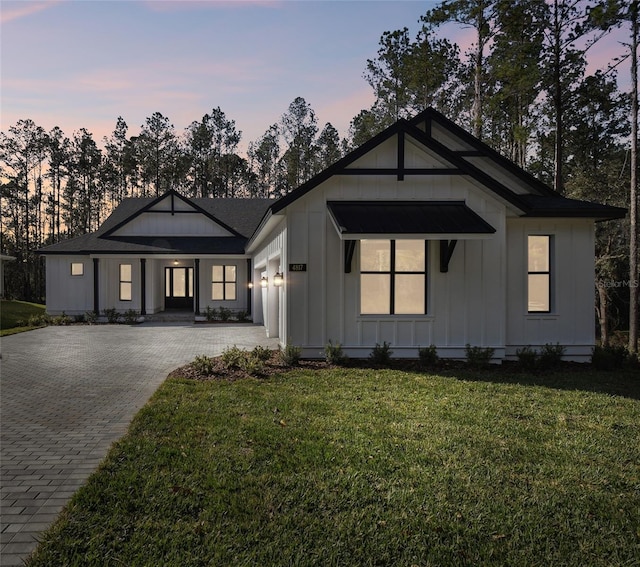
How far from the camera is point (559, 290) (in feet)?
32.4

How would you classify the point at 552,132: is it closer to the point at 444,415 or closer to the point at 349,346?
the point at 349,346

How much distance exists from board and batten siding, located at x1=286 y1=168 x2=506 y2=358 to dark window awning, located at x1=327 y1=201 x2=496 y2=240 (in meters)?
0.20

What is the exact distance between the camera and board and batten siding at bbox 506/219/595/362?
9812 mm

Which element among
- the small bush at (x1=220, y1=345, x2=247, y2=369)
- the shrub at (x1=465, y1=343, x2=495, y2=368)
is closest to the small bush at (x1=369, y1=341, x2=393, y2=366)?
the shrub at (x1=465, y1=343, x2=495, y2=368)

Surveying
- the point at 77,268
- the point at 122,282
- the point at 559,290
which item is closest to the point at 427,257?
the point at 559,290

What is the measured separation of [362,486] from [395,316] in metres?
5.84

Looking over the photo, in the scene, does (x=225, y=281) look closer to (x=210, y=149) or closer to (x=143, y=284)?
(x=143, y=284)

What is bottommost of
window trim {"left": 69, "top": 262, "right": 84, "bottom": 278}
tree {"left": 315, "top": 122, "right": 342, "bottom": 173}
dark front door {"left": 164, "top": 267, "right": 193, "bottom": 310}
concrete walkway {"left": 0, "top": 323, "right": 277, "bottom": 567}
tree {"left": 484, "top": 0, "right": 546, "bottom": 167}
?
concrete walkway {"left": 0, "top": 323, "right": 277, "bottom": 567}

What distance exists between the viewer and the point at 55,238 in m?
40.9

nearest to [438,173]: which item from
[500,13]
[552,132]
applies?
[500,13]

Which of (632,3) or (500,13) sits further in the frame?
(500,13)

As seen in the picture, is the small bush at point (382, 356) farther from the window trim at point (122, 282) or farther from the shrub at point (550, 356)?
the window trim at point (122, 282)

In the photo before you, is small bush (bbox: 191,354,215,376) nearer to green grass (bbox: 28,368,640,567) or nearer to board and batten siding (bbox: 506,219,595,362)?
green grass (bbox: 28,368,640,567)

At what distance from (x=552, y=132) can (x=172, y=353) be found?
79.3 ft
